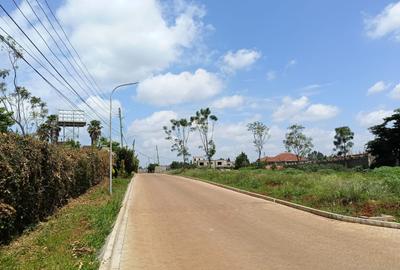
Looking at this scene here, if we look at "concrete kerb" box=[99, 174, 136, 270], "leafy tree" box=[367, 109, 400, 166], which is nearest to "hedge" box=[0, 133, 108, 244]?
"concrete kerb" box=[99, 174, 136, 270]

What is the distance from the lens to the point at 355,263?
8.90 m

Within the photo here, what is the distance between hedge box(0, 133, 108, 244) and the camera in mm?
11872

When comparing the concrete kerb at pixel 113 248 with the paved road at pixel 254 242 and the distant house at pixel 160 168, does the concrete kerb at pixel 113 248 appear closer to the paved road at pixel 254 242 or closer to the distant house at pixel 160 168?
the paved road at pixel 254 242

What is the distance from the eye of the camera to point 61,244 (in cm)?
1134

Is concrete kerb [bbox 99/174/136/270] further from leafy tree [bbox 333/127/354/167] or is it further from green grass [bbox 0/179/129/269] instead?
leafy tree [bbox 333/127/354/167]

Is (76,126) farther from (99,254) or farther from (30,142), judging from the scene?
(99,254)

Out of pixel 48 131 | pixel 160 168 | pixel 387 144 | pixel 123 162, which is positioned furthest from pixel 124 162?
pixel 160 168

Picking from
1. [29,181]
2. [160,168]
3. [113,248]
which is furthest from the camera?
[160,168]

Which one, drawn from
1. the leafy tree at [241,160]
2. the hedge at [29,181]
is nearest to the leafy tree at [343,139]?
the leafy tree at [241,160]

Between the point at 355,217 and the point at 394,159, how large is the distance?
62.9 meters

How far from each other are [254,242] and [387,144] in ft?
220

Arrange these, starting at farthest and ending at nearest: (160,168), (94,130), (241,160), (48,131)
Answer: (160,168)
(241,160)
(94,130)
(48,131)

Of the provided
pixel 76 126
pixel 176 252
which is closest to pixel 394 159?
pixel 76 126

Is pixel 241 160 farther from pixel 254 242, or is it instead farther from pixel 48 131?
pixel 254 242
